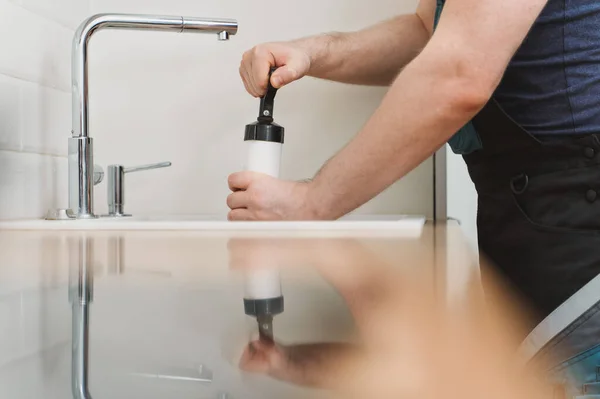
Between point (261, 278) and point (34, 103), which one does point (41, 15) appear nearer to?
point (34, 103)

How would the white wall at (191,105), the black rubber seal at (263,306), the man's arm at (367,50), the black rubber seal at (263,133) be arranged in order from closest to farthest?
the black rubber seal at (263,306)
the black rubber seal at (263,133)
the man's arm at (367,50)
the white wall at (191,105)

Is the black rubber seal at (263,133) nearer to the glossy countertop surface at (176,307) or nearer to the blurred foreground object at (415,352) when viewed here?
the glossy countertop surface at (176,307)

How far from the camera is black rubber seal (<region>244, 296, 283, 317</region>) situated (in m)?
0.23

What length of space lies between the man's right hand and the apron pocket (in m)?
0.42

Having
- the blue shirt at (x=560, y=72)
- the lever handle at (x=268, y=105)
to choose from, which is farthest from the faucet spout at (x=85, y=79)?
the blue shirt at (x=560, y=72)

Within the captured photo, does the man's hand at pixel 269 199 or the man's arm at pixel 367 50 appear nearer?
the man's hand at pixel 269 199

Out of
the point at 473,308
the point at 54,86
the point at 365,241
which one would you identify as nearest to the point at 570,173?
the point at 365,241

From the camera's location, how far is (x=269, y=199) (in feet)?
3.06

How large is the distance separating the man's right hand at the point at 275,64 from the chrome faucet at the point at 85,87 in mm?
163

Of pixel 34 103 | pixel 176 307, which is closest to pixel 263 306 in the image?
pixel 176 307

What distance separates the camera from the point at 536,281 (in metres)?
0.81

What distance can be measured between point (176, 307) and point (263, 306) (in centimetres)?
4

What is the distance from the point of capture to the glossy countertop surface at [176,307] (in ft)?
0.47

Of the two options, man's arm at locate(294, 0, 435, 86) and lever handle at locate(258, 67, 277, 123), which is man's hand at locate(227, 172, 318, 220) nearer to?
lever handle at locate(258, 67, 277, 123)
